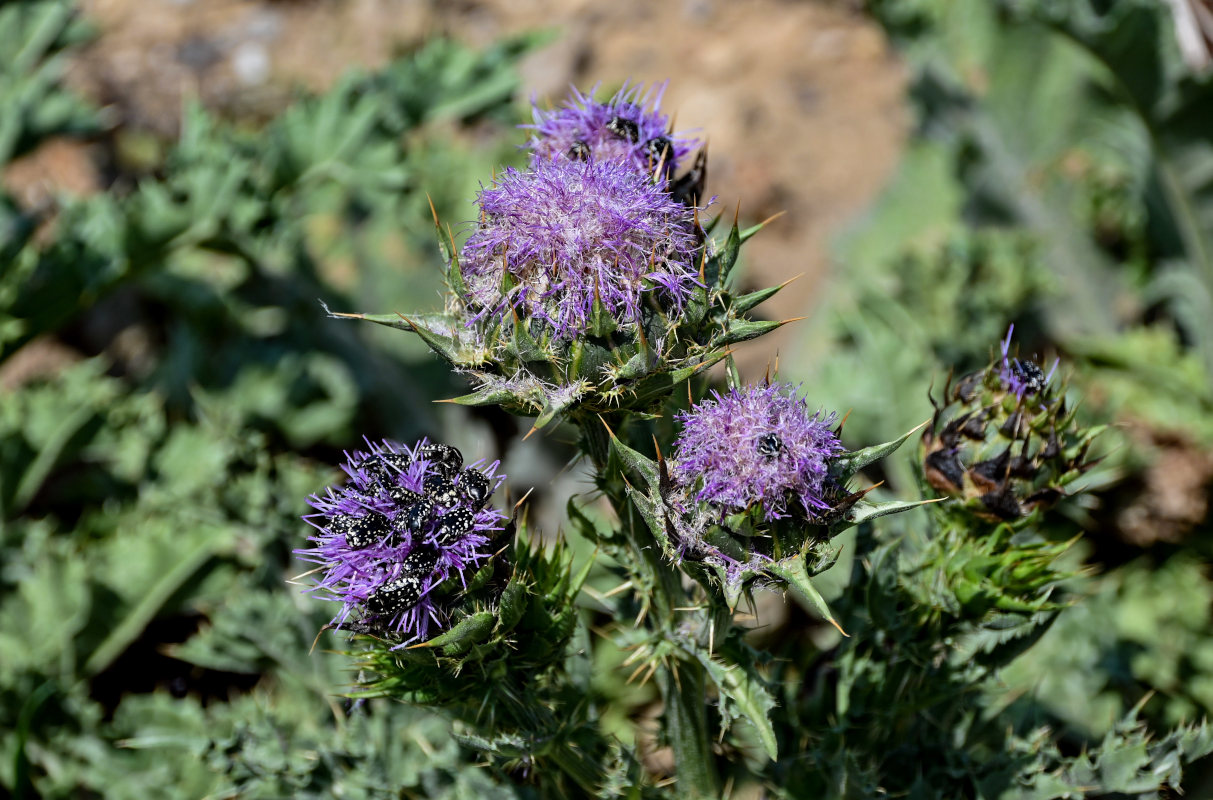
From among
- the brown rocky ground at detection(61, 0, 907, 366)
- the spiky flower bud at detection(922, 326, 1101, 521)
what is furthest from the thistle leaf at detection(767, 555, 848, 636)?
the brown rocky ground at detection(61, 0, 907, 366)

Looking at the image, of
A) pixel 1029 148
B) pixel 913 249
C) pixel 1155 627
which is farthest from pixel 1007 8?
pixel 1155 627

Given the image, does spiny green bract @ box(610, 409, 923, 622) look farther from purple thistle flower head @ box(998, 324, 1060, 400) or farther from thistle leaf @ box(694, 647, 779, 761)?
purple thistle flower head @ box(998, 324, 1060, 400)

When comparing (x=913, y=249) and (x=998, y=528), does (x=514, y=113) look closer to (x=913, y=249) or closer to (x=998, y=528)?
(x=913, y=249)

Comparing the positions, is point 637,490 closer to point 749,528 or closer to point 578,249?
point 749,528

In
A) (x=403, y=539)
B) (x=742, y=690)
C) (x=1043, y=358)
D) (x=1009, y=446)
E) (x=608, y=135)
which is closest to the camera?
(x=403, y=539)

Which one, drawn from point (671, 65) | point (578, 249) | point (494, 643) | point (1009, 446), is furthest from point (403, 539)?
point (671, 65)

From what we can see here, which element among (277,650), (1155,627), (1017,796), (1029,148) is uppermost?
(1029,148)
